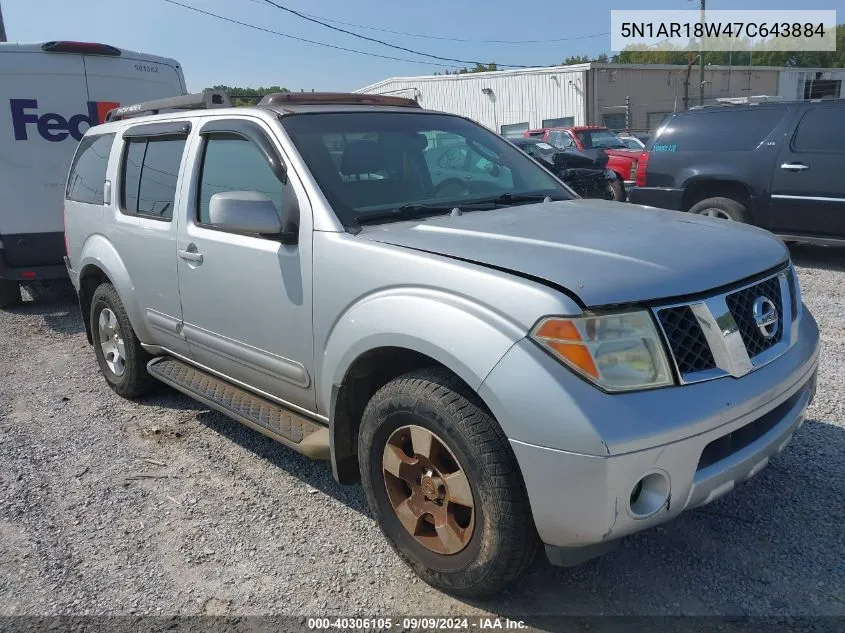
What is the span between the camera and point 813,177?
25.3 ft

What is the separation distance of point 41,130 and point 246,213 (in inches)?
221

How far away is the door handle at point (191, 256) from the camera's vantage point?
3.73 meters

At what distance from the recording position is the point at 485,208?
11.2 feet

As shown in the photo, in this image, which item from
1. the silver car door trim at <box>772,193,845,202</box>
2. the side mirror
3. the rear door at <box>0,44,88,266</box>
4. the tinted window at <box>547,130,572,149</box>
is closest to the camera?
the side mirror

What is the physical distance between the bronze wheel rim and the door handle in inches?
62.5

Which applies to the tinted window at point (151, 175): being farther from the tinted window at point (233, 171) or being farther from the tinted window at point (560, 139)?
the tinted window at point (560, 139)

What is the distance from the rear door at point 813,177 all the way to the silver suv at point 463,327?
5063 millimetres

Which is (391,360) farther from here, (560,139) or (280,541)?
(560,139)

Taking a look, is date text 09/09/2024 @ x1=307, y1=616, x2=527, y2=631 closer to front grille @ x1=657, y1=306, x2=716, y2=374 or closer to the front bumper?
the front bumper

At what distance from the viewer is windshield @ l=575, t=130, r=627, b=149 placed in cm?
1820

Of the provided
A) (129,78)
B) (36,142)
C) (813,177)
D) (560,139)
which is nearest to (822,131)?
(813,177)

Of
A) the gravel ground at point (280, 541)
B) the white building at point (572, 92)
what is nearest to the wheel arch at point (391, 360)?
the gravel ground at point (280, 541)

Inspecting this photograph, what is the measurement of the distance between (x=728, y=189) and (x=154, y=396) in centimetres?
676

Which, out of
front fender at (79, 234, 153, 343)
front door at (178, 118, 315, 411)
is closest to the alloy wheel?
front fender at (79, 234, 153, 343)
